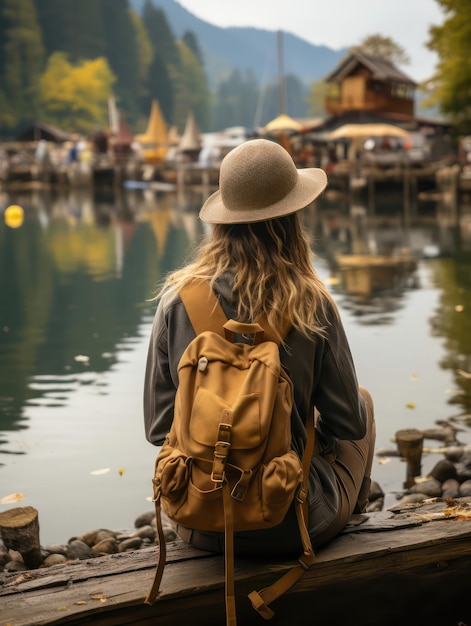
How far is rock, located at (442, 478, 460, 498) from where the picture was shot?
16.1 feet

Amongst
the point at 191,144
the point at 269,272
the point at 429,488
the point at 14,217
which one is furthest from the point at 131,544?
the point at 191,144

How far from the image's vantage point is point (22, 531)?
3.85 metres

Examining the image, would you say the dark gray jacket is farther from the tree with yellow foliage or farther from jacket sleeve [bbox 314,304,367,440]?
the tree with yellow foliage

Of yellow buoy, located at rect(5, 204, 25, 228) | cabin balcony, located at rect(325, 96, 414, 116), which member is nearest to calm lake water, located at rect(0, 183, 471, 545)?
yellow buoy, located at rect(5, 204, 25, 228)

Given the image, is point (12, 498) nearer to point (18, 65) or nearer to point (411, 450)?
point (411, 450)

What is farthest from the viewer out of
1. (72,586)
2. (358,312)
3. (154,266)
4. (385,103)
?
(385,103)

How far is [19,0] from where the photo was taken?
324 feet

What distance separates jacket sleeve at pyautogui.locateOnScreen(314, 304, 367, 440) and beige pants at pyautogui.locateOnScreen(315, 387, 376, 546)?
154mm

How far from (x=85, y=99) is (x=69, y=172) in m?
50.4

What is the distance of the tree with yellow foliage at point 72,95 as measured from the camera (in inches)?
3787

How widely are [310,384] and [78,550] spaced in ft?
6.55

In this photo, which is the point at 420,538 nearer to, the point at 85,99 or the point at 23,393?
the point at 23,393

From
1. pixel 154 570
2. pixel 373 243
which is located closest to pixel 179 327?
pixel 154 570

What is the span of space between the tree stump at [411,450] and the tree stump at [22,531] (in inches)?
82.6
